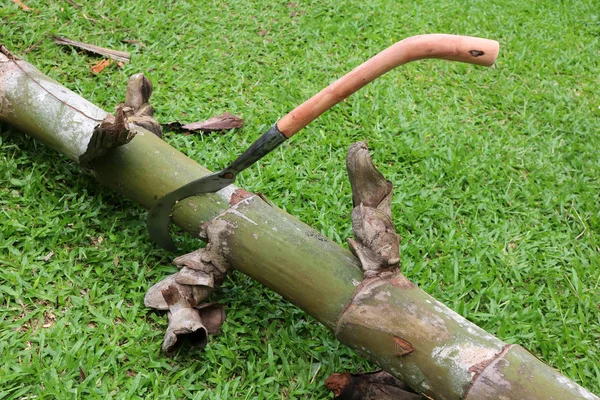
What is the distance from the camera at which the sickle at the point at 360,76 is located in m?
1.99

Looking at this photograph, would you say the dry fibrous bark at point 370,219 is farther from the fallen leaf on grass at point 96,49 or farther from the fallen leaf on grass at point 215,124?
the fallen leaf on grass at point 96,49

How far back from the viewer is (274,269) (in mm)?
2100

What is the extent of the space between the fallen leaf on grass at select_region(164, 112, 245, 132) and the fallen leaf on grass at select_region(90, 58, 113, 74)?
24.8 inches

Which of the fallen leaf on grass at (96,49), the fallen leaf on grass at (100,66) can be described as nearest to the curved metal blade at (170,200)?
the fallen leaf on grass at (100,66)

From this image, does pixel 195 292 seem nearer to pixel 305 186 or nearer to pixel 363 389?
pixel 363 389

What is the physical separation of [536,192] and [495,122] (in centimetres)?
68

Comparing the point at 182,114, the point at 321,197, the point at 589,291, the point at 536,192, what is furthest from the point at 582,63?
the point at 182,114

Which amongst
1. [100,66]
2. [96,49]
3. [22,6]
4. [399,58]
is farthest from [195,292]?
[22,6]

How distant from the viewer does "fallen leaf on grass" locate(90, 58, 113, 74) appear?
331 cm

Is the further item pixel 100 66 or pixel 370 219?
pixel 100 66

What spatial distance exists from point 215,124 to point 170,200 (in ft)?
3.19

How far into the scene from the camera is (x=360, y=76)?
2.04m

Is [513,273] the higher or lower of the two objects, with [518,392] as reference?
lower

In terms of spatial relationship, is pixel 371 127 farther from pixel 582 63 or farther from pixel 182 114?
pixel 582 63
